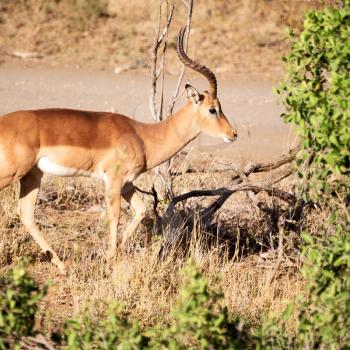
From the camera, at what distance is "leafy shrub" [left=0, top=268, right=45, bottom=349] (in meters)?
4.44

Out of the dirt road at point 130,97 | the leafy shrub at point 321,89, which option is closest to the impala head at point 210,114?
the leafy shrub at point 321,89

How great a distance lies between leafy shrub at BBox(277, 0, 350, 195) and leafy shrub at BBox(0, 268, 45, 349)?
171 cm

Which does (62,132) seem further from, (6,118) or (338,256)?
(338,256)

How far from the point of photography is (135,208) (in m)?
7.55

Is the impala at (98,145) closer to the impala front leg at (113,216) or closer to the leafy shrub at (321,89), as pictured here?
the impala front leg at (113,216)

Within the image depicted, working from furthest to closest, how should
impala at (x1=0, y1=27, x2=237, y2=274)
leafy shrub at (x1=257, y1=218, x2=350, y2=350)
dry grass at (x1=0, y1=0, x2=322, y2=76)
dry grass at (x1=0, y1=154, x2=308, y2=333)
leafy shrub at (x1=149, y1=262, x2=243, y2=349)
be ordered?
dry grass at (x1=0, y1=0, x2=322, y2=76)
impala at (x1=0, y1=27, x2=237, y2=274)
dry grass at (x1=0, y1=154, x2=308, y2=333)
leafy shrub at (x1=257, y1=218, x2=350, y2=350)
leafy shrub at (x1=149, y1=262, x2=243, y2=349)

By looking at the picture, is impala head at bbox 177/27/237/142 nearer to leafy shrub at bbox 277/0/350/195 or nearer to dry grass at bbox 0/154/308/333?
dry grass at bbox 0/154/308/333

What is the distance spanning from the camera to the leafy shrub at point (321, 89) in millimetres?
4809

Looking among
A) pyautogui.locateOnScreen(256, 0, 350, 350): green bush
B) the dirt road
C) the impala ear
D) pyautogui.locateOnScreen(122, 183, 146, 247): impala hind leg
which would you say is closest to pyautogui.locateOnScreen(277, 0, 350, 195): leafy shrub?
pyautogui.locateOnScreen(256, 0, 350, 350): green bush

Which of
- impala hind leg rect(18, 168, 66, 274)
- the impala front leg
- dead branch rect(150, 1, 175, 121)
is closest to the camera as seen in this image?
the impala front leg

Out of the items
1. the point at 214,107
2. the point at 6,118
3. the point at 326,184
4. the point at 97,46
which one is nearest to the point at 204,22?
the point at 97,46

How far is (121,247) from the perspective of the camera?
7.20 meters

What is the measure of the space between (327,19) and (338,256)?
1335 mm

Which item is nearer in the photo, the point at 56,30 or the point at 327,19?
the point at 327,19
